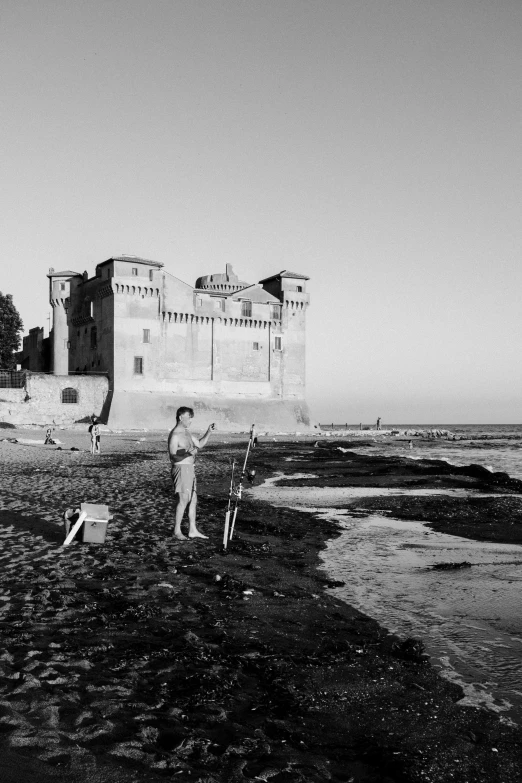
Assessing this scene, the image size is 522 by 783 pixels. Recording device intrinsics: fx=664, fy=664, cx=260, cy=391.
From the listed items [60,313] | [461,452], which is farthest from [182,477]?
[60,313]

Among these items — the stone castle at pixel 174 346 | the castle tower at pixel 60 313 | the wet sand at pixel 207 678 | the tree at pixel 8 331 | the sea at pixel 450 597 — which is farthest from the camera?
the castle tower at pixel 60 313

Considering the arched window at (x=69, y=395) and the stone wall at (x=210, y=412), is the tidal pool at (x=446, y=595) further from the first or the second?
the arched window at (x=69, y=395)

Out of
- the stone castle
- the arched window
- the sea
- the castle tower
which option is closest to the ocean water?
the stone castle

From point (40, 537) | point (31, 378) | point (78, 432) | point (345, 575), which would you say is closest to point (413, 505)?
point (345, 575)

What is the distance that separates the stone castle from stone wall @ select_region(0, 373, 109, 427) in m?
0.22

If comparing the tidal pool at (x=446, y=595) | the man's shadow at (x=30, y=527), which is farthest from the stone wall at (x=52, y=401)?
the tidal pool at (x=446, y=595)

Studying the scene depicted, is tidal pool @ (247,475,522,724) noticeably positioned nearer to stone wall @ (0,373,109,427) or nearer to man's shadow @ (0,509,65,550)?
man's shadow @ (0,509,65,550)

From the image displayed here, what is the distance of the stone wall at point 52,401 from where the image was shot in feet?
160

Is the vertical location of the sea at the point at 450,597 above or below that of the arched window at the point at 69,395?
below

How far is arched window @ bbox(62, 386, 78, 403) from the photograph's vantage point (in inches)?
1996

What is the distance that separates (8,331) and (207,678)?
5682 centimetres

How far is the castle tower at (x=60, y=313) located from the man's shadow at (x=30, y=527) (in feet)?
162

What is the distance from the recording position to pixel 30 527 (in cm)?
959

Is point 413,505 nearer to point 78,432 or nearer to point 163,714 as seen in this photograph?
point 163,714
